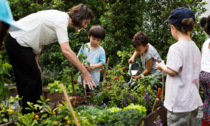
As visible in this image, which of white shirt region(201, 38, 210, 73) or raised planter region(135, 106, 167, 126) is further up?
white shirt region(201, 38, 210, 73)

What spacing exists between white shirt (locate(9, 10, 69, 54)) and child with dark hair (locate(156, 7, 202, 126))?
3.95 feet

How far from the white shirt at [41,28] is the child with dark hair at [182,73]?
1.20m

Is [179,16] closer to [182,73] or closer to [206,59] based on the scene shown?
[182,73]

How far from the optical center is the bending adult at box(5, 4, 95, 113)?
238cm

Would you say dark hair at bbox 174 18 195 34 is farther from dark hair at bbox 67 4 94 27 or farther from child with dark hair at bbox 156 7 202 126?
dark hair at bbox 67 4 94 27

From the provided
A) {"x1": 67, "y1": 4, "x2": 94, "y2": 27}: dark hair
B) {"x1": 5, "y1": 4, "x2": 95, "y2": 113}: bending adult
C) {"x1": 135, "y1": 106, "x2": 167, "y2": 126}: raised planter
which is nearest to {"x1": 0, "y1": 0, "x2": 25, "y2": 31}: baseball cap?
{"x1": 5, "y1": 4, "x2": 95, "y2": 113}: bending adult

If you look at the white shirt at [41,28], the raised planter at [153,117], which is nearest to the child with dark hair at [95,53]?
the white shirt at [41,28]

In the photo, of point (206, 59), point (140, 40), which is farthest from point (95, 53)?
point (206, 59)

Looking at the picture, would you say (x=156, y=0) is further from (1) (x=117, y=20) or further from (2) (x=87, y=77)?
(2) (x=87, y=77)

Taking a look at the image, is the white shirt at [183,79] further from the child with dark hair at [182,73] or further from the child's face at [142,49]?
the child's face at [142,49]

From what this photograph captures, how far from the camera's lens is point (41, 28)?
2459 millimetres

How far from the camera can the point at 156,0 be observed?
475 centimetres

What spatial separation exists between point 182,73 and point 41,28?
167 cm

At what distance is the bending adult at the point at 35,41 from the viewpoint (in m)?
2.38
